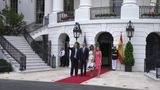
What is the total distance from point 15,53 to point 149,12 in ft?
33.6

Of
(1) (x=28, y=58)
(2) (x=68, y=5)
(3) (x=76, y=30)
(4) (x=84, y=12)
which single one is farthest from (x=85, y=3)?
(2) (x=68, y=5)

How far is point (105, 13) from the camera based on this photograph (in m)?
28.3

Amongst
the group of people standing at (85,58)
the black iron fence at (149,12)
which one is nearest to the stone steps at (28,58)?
the group of people standing at (85,58)

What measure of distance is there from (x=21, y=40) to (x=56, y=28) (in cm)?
318

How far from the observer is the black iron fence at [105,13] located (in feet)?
90.3

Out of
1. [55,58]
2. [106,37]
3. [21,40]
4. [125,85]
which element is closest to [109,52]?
[106,37]

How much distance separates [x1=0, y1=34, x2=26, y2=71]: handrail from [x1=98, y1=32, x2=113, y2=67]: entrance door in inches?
276

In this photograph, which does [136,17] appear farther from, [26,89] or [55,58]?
[26,89]

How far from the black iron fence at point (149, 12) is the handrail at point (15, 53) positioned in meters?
9.17

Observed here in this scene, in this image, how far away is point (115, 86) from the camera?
17.9 meters

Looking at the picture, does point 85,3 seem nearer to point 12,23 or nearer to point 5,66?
point 5,66

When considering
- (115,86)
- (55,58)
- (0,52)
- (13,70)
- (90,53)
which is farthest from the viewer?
(55,58)

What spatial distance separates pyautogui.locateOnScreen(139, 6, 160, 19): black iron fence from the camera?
88.5 feet

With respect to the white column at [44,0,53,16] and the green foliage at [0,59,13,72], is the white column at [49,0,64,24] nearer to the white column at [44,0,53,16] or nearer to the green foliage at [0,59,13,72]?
the white column at [44,0,53,16]
